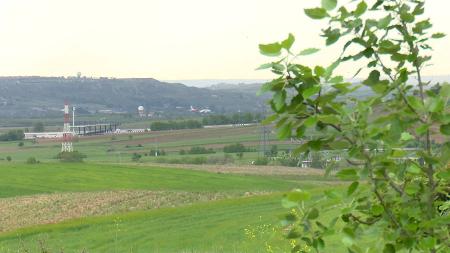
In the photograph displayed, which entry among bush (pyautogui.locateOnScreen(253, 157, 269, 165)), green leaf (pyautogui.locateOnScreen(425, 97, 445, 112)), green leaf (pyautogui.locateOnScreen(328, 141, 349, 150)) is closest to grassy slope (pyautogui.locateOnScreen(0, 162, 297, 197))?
bush (pyautogui.locateOnScreen(253, 157, 269, 165))

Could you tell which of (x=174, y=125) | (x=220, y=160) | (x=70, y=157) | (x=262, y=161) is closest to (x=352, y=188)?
(x=70, y=157)

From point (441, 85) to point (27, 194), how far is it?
44.3m

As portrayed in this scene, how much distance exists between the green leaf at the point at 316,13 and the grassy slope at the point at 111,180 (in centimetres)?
4416

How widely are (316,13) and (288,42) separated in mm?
181

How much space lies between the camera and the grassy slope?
48.7 metres

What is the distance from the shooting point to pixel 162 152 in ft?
301

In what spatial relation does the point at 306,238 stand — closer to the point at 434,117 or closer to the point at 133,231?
the point at 434,117

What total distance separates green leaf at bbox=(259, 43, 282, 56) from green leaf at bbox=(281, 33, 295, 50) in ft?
0.04

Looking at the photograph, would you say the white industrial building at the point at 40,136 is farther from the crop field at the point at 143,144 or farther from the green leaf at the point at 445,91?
the green leaf at the point at 445,91

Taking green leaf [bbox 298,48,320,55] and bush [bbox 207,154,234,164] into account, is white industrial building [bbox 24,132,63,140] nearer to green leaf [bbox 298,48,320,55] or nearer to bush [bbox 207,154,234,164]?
bush [bbox 207,154,234,164]

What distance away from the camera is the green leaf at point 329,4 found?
2.31 meters

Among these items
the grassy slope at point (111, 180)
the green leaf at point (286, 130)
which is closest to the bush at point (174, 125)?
the grassy slope at point (111, 180)

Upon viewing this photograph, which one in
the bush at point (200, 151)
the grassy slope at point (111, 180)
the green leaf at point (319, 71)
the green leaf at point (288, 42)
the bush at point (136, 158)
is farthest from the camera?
the bush at point (200, 151)

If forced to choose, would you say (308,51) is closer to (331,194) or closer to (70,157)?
(331,194)
